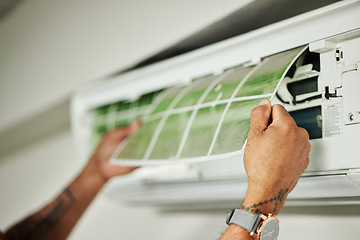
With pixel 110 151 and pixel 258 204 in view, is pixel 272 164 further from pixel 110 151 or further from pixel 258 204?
pixel 110 151

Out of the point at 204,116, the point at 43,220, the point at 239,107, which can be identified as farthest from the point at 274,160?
the point at 43,220

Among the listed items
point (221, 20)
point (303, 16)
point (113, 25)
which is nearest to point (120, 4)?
point (113, 25)

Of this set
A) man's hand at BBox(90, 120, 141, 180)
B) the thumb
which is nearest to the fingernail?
the thumb

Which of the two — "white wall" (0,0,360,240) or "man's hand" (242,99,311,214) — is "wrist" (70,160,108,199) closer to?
"white wall" (0,0,360,240)

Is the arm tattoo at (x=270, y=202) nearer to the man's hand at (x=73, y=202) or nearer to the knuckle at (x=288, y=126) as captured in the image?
the knuckle at (x=288, y=126)

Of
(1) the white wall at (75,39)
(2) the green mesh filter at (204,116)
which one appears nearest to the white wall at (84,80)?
(1) the white wall at (75,39)

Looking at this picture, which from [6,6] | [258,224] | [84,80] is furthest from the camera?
[6,6]

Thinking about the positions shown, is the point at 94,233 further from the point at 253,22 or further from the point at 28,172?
the point at 253,22

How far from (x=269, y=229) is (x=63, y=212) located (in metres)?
0.82

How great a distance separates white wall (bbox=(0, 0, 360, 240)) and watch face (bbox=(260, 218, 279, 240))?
0.34m

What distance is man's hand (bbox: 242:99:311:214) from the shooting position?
781 millimetres

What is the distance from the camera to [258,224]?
776 millimetres

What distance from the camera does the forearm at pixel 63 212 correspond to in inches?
53.3

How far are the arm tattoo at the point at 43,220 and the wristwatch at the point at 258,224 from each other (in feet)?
2.51
